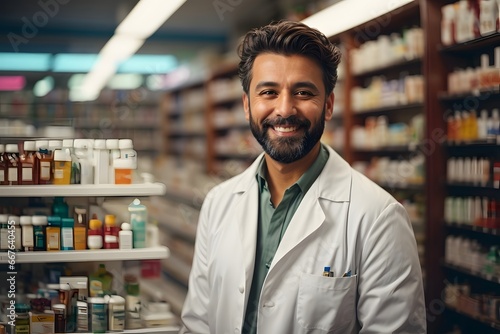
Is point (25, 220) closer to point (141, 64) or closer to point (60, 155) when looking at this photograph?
point (60, 155)

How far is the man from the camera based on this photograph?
213cm

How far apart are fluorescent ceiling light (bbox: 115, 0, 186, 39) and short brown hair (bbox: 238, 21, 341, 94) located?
7.00ft

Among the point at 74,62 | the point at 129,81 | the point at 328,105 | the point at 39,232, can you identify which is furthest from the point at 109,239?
the point at 129,81

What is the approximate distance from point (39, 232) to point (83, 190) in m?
0.22

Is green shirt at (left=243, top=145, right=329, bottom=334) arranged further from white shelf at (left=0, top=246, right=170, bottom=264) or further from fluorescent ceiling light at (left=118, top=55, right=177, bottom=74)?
fluorescent ceiling light at (left=118, top=55, right=177, bottom=74)

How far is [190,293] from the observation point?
252 cm

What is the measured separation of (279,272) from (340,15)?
3738 millimetres

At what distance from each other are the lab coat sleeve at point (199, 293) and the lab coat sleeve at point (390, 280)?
0.63 metres

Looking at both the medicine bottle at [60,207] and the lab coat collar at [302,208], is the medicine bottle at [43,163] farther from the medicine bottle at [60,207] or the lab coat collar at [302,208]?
the lab coat collar at [302,208]

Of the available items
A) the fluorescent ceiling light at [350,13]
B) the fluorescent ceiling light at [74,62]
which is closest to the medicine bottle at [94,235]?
the fluorescent ceiling light at [74,62]

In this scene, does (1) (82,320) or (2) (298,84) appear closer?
(2) (298,84)

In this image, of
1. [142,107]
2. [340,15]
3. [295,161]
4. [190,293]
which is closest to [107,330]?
[190,293]

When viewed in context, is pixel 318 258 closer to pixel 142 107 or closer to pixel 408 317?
pixel 408 317

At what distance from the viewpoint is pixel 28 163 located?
2.34m
